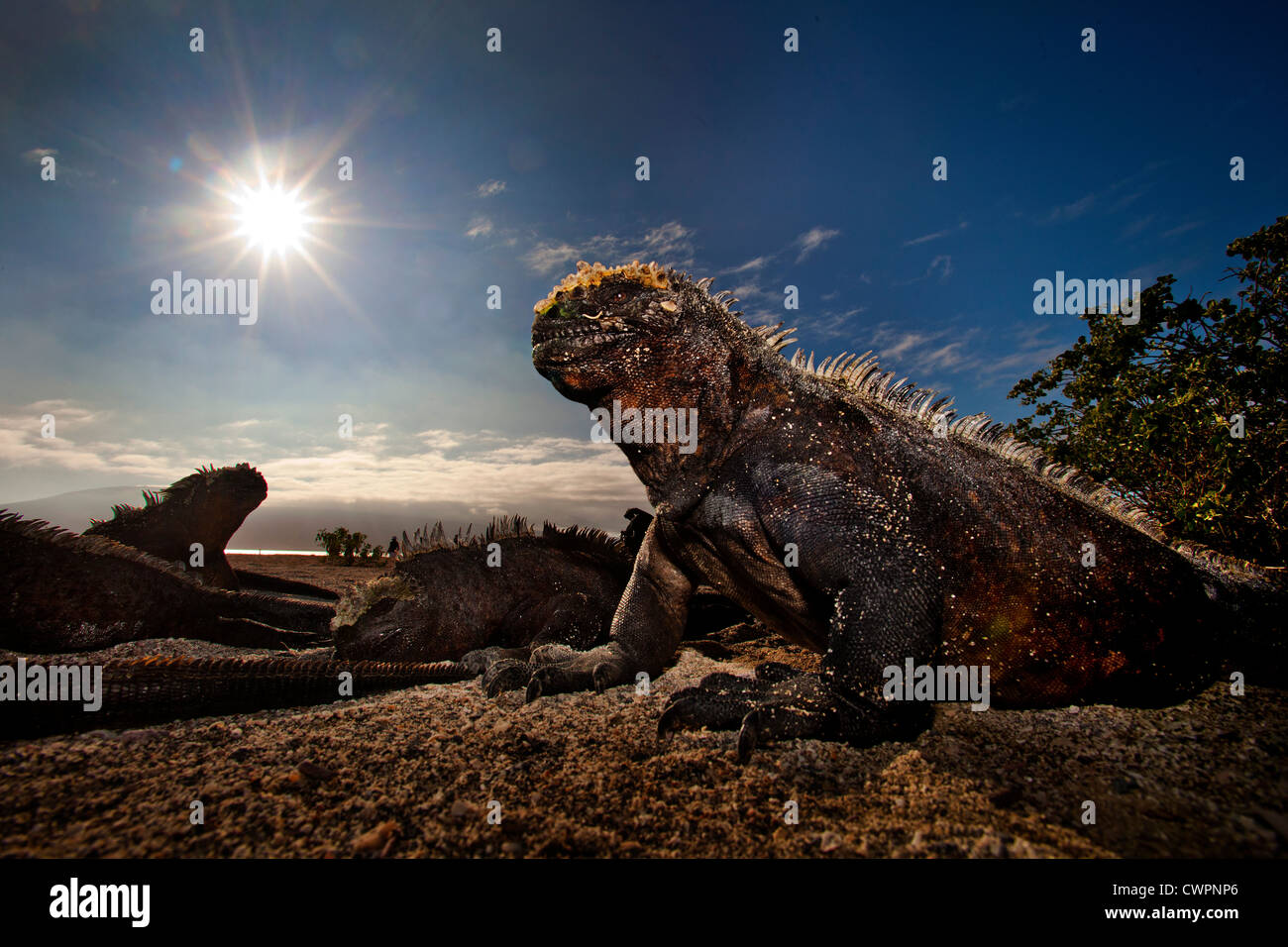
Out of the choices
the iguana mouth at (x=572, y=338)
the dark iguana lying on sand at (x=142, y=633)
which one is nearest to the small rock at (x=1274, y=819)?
the iguana mouth at (x=572, y=338)

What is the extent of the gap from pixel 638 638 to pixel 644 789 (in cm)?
177

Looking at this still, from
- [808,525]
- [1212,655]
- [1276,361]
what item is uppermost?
[1276,361]

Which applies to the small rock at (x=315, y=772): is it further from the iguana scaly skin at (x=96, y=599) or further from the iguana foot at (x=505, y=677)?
the iguana scaly skin at (x=96, y=599)

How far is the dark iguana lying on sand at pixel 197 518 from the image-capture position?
21.3 feet

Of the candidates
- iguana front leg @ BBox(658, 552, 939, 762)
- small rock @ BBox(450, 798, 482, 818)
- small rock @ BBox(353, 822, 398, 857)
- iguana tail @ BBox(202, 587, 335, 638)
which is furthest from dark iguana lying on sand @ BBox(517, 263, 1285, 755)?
iguana tail @ BBox(202, 587, 335, 638)

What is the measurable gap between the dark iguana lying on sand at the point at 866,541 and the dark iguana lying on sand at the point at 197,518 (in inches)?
235

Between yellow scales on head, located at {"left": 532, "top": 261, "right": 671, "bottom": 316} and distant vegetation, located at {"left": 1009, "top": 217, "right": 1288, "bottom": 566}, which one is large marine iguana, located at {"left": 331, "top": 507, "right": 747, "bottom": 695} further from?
distant vegetation, located at {"left": 1009, "top": 217, "right": 1288, "bottom": 566}

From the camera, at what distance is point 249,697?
2.96 meters

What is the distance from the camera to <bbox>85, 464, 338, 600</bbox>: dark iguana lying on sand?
21.3 ft

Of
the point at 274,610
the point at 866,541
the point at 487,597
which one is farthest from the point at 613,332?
the point at 274,610

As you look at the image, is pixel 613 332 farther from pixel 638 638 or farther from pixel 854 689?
pixel 854 689
